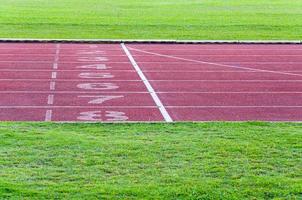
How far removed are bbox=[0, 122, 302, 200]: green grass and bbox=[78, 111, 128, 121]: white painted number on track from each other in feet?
3.09

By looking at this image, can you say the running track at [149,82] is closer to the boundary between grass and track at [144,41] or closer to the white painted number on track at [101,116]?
the white painted number on track at [101,116]

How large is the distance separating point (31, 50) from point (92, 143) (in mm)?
11958

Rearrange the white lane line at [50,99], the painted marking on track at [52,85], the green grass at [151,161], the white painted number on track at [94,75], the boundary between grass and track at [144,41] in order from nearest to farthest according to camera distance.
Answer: the green grass at [151,161], the painted marking on track at [52,85], the white lane line at [50,99], the white painted number on track at [94,75], the boundary between grass and track at [144,41]

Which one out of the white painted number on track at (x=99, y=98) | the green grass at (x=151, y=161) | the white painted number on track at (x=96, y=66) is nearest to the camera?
the green grass at (x=151, y=161)

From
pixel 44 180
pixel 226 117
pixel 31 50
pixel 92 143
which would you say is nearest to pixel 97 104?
pixel 226 117

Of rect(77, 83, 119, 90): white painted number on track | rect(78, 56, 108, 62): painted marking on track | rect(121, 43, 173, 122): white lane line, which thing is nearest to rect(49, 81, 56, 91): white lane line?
rect(77, 83, 119, 90): white painted number on track

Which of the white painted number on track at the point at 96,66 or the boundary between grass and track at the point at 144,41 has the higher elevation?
the boundary between grass and track at the point at 144,41

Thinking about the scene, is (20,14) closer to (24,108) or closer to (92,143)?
(24,108)

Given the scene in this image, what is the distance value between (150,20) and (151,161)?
22.3 m

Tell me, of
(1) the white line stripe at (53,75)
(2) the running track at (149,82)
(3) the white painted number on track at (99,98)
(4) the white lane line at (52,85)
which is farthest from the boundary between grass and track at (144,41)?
(3) the white painted number on track at (99,98)

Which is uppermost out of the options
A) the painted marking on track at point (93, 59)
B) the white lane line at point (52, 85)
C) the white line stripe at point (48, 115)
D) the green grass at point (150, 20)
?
the green grass at point (150, 20)

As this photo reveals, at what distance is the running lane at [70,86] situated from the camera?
12258 millimetres

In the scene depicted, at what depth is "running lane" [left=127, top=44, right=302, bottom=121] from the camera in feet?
41.6

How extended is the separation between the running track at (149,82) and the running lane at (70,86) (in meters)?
0.02
